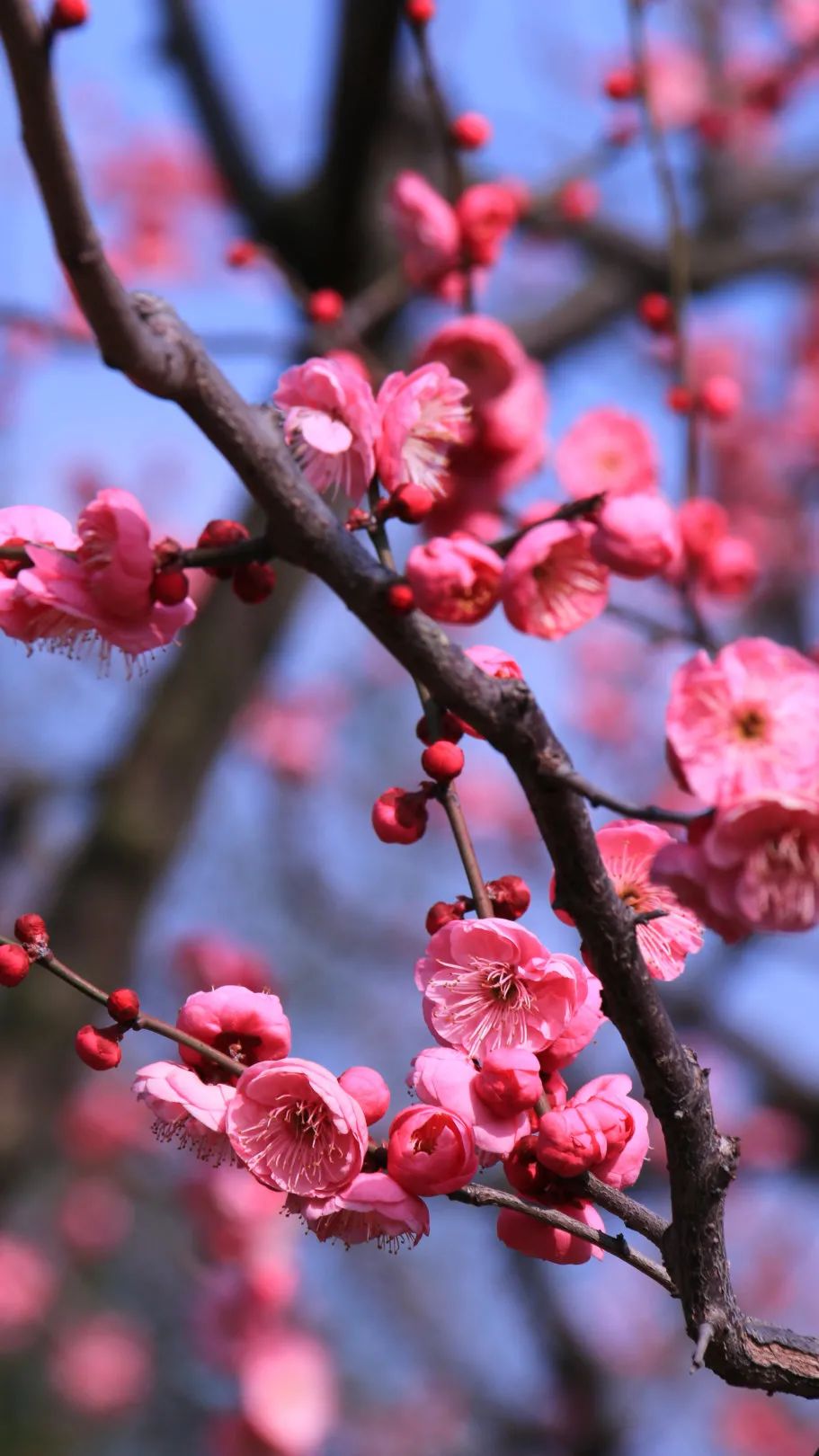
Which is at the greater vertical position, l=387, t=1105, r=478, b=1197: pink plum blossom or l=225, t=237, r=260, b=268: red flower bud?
l=225, t=237, r=260, b=268: red flower bud

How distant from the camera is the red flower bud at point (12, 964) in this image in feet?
2.82

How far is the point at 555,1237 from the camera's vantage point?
84 cm

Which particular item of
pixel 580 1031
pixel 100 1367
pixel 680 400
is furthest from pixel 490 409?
pixel 100 1367

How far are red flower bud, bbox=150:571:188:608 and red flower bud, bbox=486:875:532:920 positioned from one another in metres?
0.29

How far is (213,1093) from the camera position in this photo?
2.75ft

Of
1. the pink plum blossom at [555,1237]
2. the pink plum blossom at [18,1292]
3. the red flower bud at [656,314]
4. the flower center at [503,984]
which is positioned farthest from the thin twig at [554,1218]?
the pink plum blossom at [18,1292]

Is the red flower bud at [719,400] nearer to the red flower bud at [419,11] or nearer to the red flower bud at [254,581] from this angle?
the red flower bud at [419,11]

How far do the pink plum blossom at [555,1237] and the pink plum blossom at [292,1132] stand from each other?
12 centimetres

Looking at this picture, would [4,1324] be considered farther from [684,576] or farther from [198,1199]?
[684,576]

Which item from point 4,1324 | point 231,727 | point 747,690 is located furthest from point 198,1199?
point 747,690

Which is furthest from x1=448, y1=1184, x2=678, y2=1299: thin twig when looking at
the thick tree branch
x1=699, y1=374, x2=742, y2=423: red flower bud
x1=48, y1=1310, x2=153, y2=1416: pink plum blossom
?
x1=48, y1=1310, x2=153, y2=1416: pink plum blossom

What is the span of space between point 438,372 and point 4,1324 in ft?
14.2

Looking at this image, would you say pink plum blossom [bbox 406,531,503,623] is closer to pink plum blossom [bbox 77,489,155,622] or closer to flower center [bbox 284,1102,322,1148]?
pink plum blossom [bbox 77,489,155,622]

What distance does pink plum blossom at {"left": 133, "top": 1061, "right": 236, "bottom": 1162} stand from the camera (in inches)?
32.3
